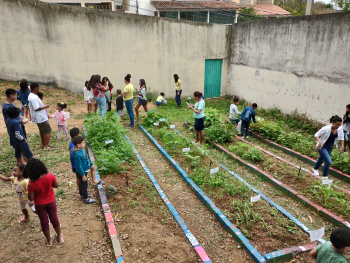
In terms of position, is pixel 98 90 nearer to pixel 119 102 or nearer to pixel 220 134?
pixel 119 102

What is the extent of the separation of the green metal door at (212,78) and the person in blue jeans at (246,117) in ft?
21.7

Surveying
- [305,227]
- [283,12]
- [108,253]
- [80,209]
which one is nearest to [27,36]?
[80,209]

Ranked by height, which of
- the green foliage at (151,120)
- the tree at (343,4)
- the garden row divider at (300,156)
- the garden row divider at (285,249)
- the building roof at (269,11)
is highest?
the building roof at (269,11)

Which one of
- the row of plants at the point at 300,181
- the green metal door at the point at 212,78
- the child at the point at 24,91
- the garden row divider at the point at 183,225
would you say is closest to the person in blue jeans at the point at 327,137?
the row of plants at the point at 300,181

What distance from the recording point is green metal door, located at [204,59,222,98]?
48.5ft

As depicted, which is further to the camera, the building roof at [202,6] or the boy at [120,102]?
the building roof at [202,6]

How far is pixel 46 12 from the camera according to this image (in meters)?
11.4

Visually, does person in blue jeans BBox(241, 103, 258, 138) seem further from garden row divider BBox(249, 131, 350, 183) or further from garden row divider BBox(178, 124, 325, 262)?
garden row divider BBox(178, 124, 325, 262)

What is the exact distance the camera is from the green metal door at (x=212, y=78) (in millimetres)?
14773

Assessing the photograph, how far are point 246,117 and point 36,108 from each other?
244 inches

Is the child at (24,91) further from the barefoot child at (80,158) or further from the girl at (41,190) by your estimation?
the girl at (41,190)

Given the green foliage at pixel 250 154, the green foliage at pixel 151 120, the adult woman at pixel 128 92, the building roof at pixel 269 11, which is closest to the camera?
the green foliage at pixel 250 154

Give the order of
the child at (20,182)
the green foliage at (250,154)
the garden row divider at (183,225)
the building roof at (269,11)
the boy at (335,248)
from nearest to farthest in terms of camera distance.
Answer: the boy at (335,248) → the garden row divider at (183,225) → the child at (20,182) → the green foliage at (250,154) → the building roof at (269,11)

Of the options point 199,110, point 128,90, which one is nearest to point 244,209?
point 199,110
